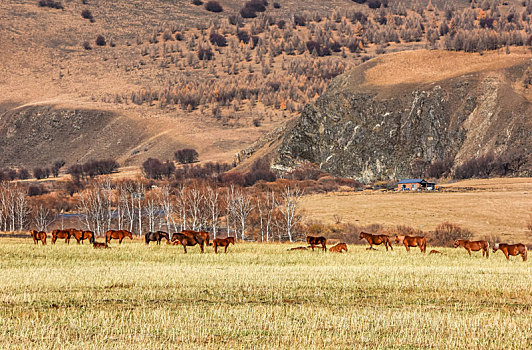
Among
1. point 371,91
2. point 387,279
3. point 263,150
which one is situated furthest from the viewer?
point 263,150

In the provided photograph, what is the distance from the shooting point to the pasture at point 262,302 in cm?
1498

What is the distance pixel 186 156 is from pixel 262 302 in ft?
564

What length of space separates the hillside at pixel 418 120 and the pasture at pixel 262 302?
321 ft

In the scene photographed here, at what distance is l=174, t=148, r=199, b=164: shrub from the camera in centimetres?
19012

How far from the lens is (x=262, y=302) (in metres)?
20.2

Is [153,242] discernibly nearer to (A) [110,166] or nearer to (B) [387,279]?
(B) [387,279]

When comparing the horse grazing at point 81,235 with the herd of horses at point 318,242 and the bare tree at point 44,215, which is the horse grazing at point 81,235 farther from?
the bare tree at point 44,215

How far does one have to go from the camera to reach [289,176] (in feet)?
485

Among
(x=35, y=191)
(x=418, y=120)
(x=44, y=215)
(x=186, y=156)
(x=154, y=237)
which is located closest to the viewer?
(x=154, y=237)

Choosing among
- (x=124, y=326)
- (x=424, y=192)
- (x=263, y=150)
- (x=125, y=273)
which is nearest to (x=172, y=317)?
(x=124, y=326)

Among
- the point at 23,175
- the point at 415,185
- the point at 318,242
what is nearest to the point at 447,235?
the point at 318,242

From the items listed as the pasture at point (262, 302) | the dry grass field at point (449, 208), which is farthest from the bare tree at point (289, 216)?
the pasture at point (262, 302)

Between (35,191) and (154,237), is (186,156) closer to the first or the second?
(35,191)

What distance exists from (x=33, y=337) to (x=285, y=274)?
12848mm
